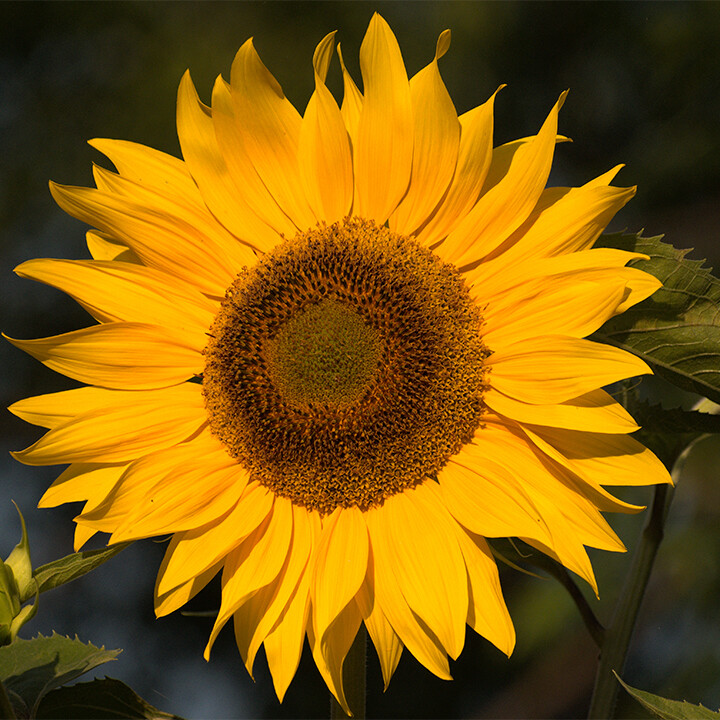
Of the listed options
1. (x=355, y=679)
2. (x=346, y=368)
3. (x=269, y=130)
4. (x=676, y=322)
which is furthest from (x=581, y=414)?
(x=269, y=130)

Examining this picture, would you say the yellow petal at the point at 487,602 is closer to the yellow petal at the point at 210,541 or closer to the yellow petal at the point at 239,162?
the yellow petal at the point at 210,541

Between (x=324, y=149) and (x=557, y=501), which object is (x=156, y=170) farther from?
(x=557, y=501)

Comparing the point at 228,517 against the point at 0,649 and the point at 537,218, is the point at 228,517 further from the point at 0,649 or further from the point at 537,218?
the point at 537,218

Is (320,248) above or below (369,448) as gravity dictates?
above

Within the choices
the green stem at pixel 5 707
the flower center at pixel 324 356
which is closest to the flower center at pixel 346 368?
the flower center at pixel 324 356

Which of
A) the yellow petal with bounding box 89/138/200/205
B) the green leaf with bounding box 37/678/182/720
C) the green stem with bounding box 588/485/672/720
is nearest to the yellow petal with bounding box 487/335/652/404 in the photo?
the green stem with bounding box 588/485/672/720

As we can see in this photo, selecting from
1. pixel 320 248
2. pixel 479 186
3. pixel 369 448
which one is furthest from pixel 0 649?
pixel 479 186

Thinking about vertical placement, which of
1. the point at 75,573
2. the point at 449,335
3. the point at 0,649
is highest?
the point at 449,335
